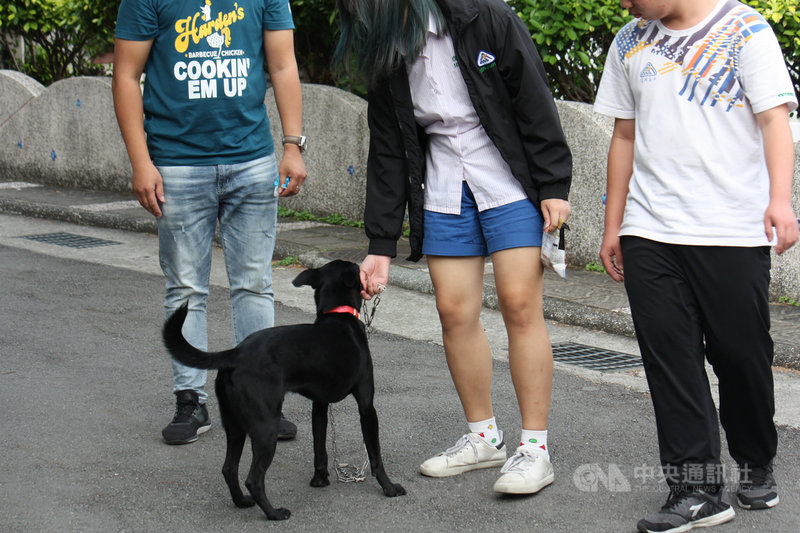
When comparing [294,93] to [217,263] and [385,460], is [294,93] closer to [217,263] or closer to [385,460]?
[385,460]

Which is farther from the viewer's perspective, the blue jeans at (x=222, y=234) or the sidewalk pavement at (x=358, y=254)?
the sidewalk pavement at (x=358, y=254)

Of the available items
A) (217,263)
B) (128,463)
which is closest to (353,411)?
(128,463)

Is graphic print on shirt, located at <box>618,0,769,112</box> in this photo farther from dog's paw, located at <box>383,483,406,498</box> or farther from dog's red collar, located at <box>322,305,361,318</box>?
dog's paw, located at <box>383,483,406,498</box>

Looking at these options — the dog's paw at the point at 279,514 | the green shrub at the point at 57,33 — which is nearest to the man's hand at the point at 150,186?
the dog's paw at the point at 279,514

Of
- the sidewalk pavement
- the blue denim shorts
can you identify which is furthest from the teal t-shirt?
the sidewalk pavement

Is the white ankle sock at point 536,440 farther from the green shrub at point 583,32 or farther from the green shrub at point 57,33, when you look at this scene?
the green shrub at point 57,33

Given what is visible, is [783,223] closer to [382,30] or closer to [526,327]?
[526,327]

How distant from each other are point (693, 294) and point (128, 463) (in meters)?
2.16

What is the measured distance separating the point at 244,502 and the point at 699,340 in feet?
5.17

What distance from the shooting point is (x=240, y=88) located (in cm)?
382

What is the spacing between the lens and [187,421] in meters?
3.98

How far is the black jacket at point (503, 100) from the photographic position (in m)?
3.22

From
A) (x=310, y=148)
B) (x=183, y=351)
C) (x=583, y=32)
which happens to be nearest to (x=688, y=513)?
(x=183, y=351)

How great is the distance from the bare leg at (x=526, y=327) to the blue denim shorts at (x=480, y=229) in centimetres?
4
